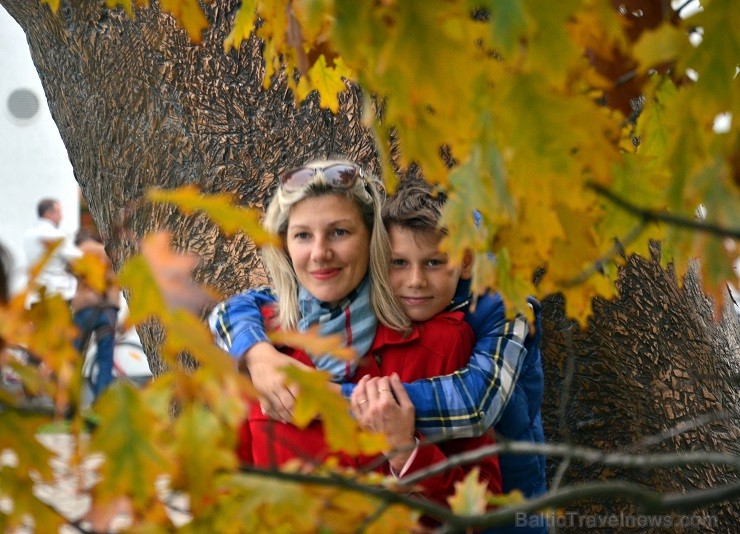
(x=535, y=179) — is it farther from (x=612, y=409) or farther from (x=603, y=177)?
(x=612, y=409)

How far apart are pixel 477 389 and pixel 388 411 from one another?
240 millimetres

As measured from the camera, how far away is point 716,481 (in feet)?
11.5

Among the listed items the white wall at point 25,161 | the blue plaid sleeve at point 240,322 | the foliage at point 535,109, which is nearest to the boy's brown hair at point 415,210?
the blue plaid sleeve at point 240,322

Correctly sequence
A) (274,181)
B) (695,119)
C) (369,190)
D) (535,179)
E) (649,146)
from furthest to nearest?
(274,181)
(369,190)
(649,146)
(695,119)
(535,179)

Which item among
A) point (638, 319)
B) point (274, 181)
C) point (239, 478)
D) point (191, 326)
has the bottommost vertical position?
point (239, 478)

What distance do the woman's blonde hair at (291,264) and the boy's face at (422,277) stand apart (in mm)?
36

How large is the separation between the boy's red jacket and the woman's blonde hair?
63 mm

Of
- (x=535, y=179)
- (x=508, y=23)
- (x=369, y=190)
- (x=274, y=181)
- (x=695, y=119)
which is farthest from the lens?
(x=274, y=181)

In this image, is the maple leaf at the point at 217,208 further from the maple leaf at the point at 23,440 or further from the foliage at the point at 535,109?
the maple leaf at the point at 23,440

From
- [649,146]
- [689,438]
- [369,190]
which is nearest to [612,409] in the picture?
[689,438]

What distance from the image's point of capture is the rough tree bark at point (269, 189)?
3.47m

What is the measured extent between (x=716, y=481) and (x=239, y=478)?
2690mm

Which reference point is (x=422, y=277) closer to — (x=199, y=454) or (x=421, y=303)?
(x=421, y=303)

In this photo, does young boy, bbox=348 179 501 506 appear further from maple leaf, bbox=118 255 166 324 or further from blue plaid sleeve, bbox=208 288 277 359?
maple leaf, bbox=118 255 166 324
